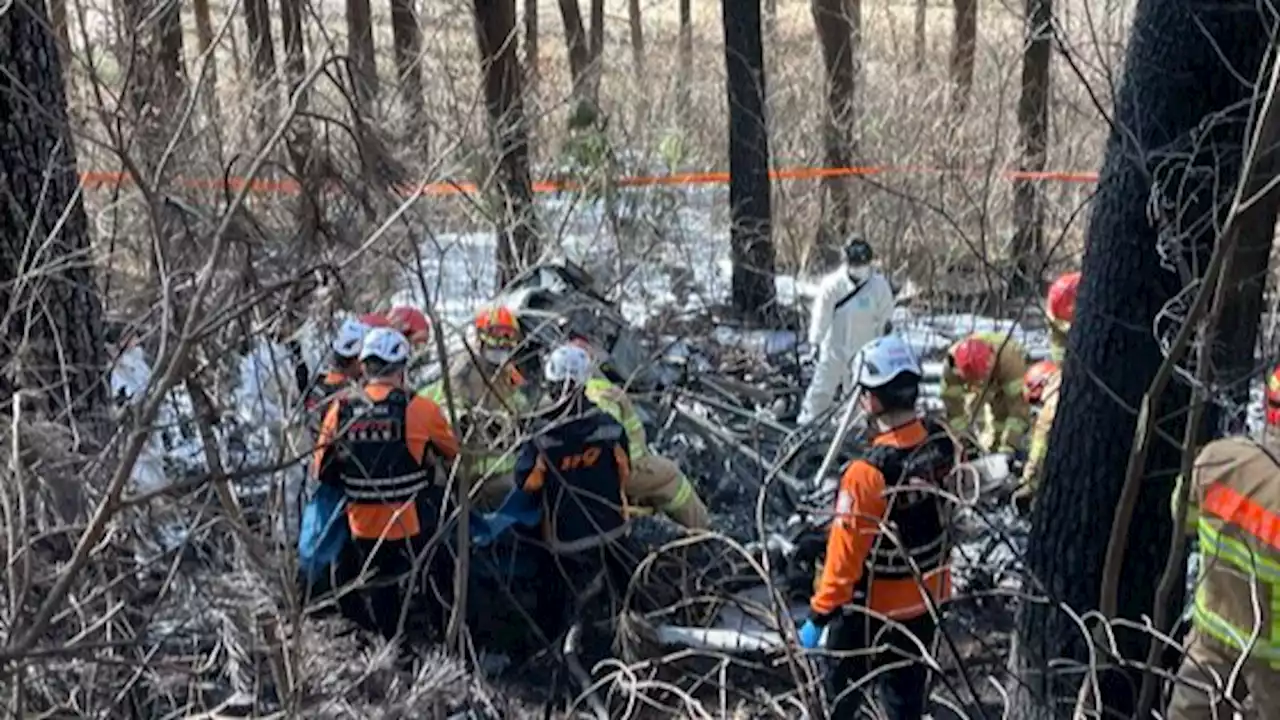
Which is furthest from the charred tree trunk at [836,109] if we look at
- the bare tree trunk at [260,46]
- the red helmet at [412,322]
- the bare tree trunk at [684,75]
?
the red helmet at [412,322]

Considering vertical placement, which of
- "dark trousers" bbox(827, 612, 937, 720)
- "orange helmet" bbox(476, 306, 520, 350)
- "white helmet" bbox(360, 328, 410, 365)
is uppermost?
"white helmet" bbox(360, 328, 410, 365)

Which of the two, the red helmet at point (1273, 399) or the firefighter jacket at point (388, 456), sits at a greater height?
the red helmet at point (1273, 399)

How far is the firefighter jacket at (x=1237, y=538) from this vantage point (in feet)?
13.1

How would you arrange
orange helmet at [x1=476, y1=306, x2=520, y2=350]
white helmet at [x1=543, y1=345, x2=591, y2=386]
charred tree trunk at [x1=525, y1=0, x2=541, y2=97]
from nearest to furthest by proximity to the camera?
white helmet at [x1=543, y1=345, x2=591, y2=386] → orange helmet at [x1=476, y1=306, x2=520, y2=350] → charred tree trunk at [x1=525, y1=0, x2=541, y2=97]

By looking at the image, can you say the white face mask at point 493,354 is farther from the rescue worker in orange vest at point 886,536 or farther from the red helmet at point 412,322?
the rescue worker in orange vest at point 886,536

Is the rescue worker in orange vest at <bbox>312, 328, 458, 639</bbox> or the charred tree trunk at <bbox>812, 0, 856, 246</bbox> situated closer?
the rescue worker in orange vest at <bbox>312, 328, 458, 639</bbox>

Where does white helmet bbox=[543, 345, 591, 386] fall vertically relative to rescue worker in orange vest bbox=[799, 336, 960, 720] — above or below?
above

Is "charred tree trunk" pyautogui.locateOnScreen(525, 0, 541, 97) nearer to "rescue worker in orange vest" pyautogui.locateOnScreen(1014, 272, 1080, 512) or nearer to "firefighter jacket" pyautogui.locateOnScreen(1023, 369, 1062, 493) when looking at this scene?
"rescue worker in orange vest" pyautogui.locateOnScreen(1014, 272, 1080, 512)

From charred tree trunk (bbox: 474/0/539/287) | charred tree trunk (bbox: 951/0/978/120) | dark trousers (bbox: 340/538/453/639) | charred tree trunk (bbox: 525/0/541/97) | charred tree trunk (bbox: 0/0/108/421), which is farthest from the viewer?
charred tree trunk (bbox: 525/0/541/97)

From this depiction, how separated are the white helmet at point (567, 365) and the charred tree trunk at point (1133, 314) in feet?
6.51

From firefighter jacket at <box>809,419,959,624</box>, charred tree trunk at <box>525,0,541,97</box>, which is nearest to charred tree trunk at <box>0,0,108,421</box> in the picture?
firefighter jacket at <box>809,419,959,624</box>

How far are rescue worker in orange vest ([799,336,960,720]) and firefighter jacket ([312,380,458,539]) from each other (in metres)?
1.64

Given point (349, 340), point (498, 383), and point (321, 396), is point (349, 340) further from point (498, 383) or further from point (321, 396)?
point (498, 383)

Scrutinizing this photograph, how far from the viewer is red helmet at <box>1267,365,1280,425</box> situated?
4.07 metres
